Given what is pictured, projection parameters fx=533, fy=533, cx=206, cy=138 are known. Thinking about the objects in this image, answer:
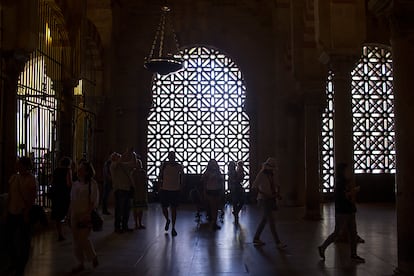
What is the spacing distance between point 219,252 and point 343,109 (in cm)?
387

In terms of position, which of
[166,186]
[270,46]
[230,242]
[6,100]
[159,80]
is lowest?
[230,242]

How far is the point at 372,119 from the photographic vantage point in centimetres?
1914

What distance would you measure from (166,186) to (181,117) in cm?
887

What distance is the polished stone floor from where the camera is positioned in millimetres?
6973

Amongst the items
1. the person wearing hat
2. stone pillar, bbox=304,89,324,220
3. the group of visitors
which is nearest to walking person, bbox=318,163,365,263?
the group of visitors

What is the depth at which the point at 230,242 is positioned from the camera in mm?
9469

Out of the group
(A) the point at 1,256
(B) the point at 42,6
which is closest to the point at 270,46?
(B) the point at 42,6

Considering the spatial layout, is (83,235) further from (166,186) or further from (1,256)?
(166,186)

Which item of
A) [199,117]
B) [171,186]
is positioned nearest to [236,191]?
[171,186]

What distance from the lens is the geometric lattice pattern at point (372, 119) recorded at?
62.4 feet

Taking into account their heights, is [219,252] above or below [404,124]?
below

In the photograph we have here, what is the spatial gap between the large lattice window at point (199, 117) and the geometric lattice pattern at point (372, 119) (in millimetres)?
4027

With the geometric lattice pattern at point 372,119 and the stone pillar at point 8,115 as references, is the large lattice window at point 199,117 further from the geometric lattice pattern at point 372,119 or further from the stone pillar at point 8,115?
the stone pillar at point 8,115

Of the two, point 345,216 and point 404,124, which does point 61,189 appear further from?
point 404,124
